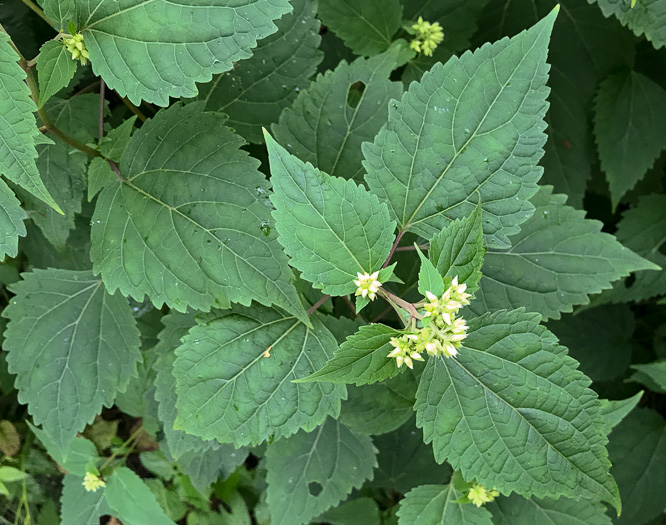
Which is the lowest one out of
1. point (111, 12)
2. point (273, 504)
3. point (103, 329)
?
point (273, 504)

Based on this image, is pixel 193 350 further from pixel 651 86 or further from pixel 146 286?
pixel 651 86

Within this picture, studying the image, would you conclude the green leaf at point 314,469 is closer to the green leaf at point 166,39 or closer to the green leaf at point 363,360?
the green leaf at point 363,360

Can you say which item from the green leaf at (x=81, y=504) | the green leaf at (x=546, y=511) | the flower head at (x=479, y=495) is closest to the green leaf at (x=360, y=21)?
the flower head at (x=479, y=495)

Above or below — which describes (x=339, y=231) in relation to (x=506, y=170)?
below

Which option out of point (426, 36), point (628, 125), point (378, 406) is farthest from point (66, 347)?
point (628, 125)

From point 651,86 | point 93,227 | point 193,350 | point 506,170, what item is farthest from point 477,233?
point 651,86

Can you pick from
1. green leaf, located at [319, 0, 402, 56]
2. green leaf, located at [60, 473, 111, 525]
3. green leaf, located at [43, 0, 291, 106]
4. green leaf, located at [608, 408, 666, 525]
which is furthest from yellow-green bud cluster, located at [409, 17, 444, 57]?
green leaf, located at [60, 473, 111, 525]

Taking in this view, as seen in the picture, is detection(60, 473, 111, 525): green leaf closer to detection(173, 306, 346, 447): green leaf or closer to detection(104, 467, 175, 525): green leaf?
Result: detection(104, 467, 175, 525): green leaf
